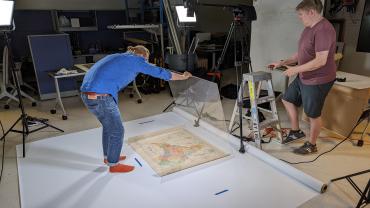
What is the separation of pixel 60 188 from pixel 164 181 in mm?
808

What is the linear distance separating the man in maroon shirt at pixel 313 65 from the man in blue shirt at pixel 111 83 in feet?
3.81

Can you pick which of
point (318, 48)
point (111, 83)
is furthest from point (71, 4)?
point (318, 48)

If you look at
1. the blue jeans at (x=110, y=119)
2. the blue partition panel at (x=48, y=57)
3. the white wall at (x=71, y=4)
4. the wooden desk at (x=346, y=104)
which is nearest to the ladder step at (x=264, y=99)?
the wooden desk at (x=346, y=104)

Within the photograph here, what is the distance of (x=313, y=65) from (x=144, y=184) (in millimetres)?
1655

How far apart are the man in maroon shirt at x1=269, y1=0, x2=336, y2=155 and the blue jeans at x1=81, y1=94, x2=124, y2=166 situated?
1.48m

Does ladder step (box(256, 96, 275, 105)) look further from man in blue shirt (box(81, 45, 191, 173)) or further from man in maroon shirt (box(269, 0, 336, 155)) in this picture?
man in blue shirt (box(81, 45, 191, 173))

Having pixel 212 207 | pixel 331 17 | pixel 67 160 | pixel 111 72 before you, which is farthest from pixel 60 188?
pixel 331 17

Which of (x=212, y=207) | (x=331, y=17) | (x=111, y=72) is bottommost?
(x=212, y=207)

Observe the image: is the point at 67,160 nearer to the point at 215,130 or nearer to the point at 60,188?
the point at 60,188

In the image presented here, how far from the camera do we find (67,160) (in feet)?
8.26

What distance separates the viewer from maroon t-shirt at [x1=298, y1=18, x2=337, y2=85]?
2119mm

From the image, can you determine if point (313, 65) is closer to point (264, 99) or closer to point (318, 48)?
point (318, 48)

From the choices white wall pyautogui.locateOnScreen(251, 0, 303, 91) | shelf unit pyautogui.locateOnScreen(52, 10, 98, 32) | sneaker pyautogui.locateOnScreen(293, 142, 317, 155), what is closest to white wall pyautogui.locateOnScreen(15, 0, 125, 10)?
shelf unit pyautogui.locateOnScreen(52, 10, 98, 32)

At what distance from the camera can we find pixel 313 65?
85.3 inches
